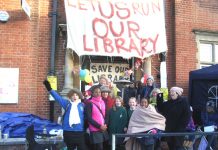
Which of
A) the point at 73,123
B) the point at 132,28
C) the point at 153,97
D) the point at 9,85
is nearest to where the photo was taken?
the point at 73,123

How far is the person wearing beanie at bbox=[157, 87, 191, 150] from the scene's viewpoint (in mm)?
8367

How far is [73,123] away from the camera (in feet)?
26.0

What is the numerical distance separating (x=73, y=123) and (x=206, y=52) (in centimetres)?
710

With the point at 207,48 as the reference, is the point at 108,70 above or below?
below

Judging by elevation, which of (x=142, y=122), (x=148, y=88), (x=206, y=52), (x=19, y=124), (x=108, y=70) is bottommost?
(x=19, y=124)

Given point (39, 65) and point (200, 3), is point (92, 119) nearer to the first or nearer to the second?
point (39, 65)

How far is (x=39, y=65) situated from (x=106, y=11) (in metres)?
2.47

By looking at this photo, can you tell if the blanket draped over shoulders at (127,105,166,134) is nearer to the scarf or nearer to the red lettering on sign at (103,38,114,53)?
the scarf

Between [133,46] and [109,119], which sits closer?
[109,119]

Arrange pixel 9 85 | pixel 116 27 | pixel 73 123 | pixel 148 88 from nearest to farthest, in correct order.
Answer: pixel 73 123 → pixel 148 88 → pixel 9 85 → pixel 116 27

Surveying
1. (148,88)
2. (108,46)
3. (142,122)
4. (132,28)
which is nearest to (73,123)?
(142,122)

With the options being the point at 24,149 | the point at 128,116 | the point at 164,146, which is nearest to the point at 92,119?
the point at 128,116

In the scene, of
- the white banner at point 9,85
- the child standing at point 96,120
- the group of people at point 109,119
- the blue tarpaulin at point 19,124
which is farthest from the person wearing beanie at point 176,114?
the white banner at point 9,85

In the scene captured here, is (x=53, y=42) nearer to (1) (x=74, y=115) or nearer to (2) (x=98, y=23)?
(2) (x=98, y=23)
